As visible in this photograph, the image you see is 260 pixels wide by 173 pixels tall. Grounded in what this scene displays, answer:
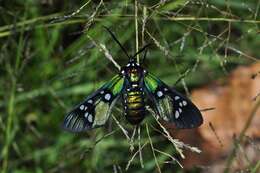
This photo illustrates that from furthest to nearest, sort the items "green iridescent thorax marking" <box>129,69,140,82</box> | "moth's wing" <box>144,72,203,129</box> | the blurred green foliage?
the blurred green foliage, "green iridescent thorax marking" <box>129,69,140,82</box>, "moth's wing" <box>144,72,203,129</box>

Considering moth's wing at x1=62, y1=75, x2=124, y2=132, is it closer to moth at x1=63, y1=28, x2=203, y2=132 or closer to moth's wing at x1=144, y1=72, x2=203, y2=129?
moth at x1=63, y1=28, x2=203, y2=132

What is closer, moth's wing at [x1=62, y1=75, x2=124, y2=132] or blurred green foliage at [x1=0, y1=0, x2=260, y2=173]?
moth's wing at [x1=62, y1=75, x2=124, y2=132]

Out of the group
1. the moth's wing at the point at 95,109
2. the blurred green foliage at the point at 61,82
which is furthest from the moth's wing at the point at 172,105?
the blurred green foliage at the point at 61,82

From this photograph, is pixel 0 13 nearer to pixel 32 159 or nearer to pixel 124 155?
pixel 32 159

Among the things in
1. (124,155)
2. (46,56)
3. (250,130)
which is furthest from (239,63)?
(46,56)

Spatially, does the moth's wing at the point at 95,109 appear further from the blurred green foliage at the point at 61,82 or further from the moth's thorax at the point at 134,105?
the blurred green foliage at the point at 61,82

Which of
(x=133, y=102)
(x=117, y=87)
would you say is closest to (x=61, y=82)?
(x=117, y=87)

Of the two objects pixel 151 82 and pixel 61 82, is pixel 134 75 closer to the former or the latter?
pixel 151 82

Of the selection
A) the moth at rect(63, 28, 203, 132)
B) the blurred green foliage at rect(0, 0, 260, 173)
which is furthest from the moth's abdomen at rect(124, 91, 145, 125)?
the blurred green foliage at rect(0, 0, 260, 173)

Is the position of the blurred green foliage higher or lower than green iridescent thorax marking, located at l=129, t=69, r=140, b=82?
lower
